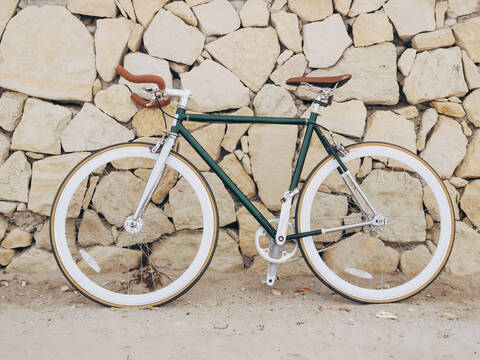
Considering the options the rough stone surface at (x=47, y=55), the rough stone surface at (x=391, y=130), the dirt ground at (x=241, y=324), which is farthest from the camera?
the rough stone surface at (x=391, y=130)

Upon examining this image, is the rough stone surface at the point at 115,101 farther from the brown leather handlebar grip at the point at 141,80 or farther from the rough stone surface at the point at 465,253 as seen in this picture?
the rough stone surface at the point at 465,253

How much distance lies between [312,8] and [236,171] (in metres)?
1.13

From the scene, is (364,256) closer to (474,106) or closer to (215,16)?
(474,106)

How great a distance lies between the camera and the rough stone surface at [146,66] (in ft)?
7.72

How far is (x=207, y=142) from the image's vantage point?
2.39 meters

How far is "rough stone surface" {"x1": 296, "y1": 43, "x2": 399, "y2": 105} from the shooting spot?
2416 millimetres

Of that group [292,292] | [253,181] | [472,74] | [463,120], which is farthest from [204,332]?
[472,74]

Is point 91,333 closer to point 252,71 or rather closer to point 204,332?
point 204,332

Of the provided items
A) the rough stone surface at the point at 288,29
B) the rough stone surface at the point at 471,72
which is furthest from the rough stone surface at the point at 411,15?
the rough stone surface at the point at 288,29

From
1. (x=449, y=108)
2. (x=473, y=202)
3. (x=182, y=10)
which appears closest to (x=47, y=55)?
(x=182, y=10)

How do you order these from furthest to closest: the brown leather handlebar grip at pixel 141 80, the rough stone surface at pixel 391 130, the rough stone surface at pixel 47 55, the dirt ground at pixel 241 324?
the rough stone surface at pixel 391 130 < the rough stone surface at pixel 47 55 < the brown leather handlebar grip at pixel 141 80 < the dirt ground at pixel 241 324

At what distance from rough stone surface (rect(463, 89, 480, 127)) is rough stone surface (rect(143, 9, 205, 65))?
69.6 inches

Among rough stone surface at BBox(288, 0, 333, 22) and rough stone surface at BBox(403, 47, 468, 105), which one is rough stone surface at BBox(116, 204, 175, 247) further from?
rough stone surface at BBox(403, 47, 468, 105)

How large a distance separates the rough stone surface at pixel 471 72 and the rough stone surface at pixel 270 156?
113cm
